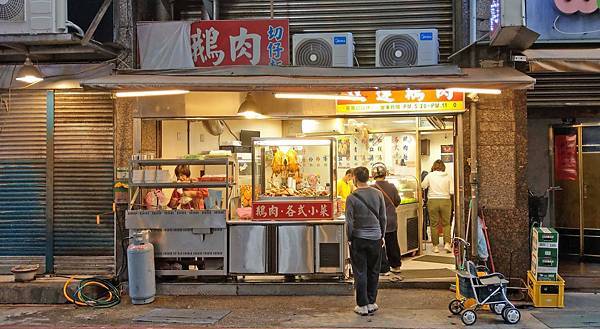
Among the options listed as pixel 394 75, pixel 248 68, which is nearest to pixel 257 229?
pixel 248 68

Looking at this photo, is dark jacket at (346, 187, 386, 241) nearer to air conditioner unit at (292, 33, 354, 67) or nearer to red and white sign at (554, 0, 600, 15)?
air conditioner unit at (292, 33, 354, 67)

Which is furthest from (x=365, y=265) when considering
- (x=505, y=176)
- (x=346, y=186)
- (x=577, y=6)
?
(x=577, y=6)

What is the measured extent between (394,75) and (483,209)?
247 centimetres

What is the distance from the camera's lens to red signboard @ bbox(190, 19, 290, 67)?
31.6ft

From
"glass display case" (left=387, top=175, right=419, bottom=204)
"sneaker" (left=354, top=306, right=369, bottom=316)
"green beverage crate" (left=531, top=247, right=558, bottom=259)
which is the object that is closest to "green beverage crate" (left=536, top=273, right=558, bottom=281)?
"green beverage crate" (left=531, top=247, right=558, bottom=259)

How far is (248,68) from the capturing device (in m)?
8.88

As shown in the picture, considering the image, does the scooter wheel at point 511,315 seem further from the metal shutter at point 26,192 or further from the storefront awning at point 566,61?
the metal shutter at point 26,192

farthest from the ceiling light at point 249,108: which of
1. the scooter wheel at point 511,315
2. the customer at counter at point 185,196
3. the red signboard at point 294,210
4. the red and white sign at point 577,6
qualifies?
the red and white sign at point 577,6

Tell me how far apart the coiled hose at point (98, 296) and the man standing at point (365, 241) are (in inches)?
143

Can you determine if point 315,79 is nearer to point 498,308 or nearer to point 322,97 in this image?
point 322,97

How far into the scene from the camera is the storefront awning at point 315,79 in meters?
8.03

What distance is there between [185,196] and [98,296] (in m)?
2.01

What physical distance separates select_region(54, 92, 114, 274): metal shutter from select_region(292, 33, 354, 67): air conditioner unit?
3231 mm

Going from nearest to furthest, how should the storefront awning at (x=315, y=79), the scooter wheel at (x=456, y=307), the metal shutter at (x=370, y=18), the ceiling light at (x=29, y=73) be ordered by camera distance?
the scooter wheel at (x=456, y=307) < the storefront awning at (x=315, y=79) < the ceiling light at (x=29, y=73) < the metal shutter at (x=370, y=18)
